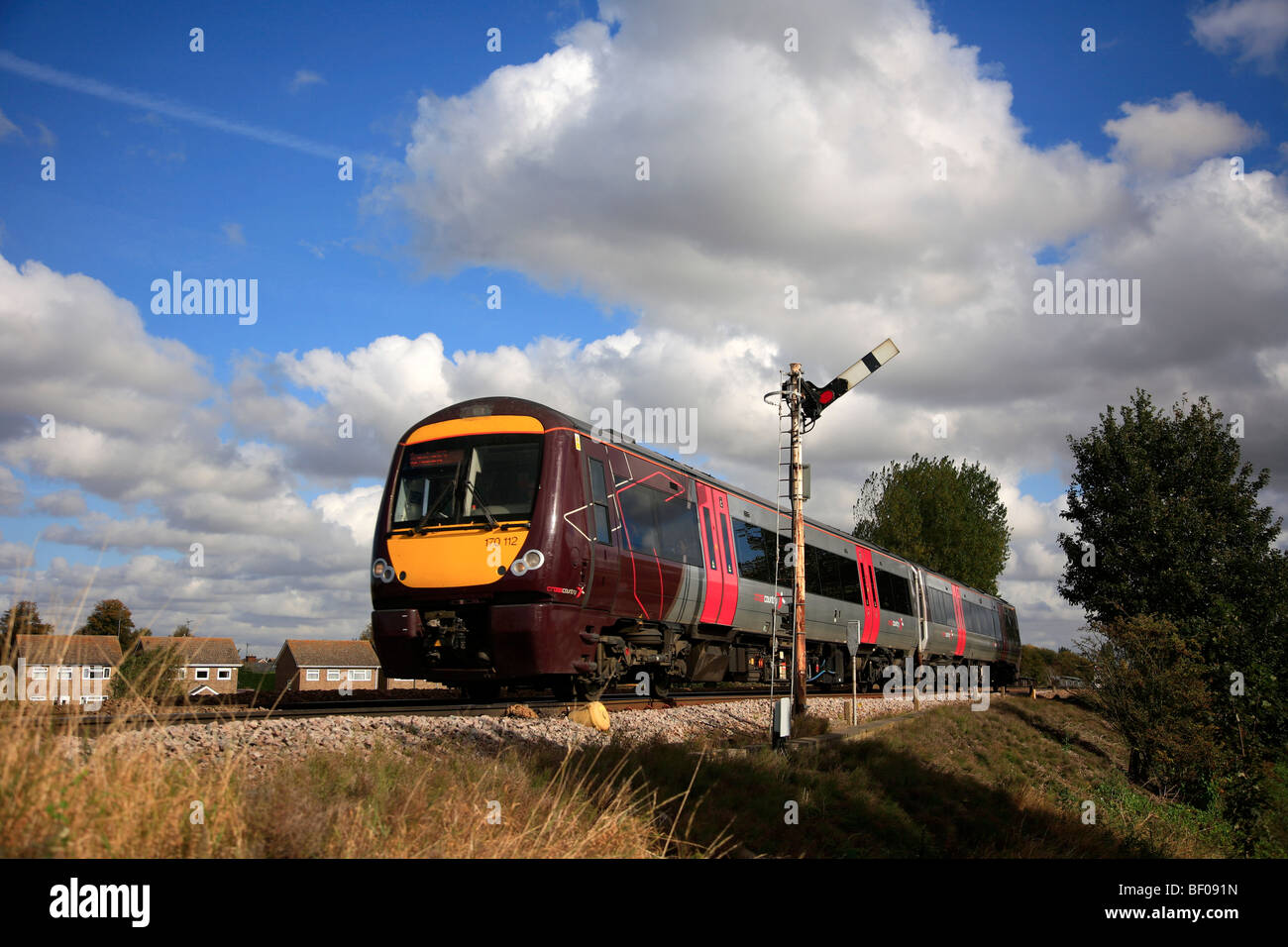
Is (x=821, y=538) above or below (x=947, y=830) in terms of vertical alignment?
above

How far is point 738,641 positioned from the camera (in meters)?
16.3

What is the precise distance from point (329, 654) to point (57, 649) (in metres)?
46.6

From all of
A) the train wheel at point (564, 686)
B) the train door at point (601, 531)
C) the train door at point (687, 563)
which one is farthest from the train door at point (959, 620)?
the train door at point (601, 531)

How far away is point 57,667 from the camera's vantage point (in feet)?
14.8

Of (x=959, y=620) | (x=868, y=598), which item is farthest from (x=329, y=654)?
(x=868, y=598)

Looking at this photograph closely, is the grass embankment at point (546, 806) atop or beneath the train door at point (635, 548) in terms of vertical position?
beneath

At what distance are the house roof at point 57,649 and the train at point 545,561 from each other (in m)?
6.02

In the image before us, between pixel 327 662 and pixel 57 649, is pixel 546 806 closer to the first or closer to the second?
pixel 57 649

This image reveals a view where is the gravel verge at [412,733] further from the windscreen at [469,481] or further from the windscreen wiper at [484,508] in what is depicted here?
the windscreen at [469,481]

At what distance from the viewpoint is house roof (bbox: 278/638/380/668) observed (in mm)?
46094

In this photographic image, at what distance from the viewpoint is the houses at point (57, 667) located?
4359mm
